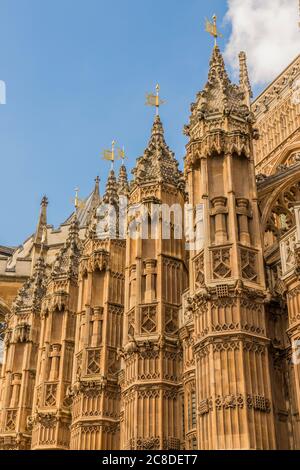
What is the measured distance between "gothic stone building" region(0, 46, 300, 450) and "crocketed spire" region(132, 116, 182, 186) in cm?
6

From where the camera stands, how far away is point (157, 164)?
93.5 feet

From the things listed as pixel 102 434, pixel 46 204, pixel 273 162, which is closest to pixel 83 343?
pixel 102 434

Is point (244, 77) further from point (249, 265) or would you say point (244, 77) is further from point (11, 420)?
point (249, 265)

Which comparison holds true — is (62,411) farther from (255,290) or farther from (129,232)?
(255,290)

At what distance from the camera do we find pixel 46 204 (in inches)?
2298

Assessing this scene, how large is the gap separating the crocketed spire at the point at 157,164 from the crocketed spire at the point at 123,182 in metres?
5.08

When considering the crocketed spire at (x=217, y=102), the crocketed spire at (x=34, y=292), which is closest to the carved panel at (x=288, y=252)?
the crocketed spire at (x=217, y=102)

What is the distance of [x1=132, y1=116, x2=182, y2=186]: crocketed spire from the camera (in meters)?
27.9

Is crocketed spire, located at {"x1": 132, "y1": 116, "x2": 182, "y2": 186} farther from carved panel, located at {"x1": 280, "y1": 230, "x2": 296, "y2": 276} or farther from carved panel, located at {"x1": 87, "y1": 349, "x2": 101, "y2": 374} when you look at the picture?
carved panel, located at {"x1": 280, "y1": 230, "x2": 296, "y2": 276}

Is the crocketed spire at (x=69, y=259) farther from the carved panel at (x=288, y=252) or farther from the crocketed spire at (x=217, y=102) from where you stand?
the carved panel at (x=288, y=252)

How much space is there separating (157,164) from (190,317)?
7652mm

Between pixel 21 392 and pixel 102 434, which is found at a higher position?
pixel 21 392
